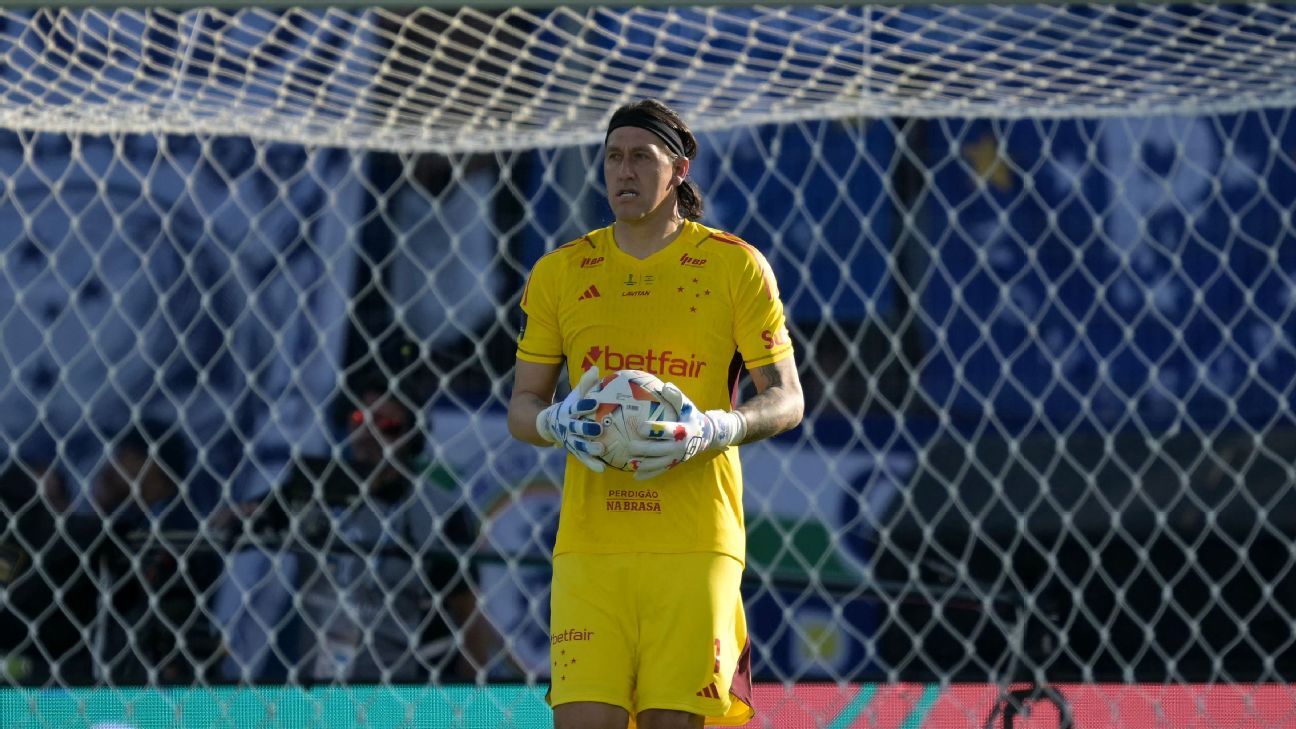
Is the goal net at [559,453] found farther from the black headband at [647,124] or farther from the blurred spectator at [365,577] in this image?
the black headband at [647,124]

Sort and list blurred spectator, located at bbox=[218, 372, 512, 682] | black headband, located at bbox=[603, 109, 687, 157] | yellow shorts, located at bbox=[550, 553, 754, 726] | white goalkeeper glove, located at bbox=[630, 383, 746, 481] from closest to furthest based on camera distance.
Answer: white goalkeeper glove, located at bbox=[630, 383, 746, 481] < yellow shorts, located at bbox=[550, 553, 754, 726] < black headband, located at bbox=[603, 109, 687, 157] < blurred spectator, located at bbox=[218, 372, 512, 682]

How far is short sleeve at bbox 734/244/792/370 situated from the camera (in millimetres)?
2180

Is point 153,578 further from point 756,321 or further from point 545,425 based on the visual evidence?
point 756,321

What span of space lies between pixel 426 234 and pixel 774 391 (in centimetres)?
151

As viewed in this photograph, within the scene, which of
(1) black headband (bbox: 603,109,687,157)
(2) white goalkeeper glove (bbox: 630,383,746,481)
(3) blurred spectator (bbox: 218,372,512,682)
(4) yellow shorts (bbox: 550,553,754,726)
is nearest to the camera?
(2) white goalkeeper glove (bbox: 630,383,746,481)

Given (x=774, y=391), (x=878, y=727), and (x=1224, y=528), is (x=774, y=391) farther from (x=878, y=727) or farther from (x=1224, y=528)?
(x=1224, y=528)

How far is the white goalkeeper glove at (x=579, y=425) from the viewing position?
1.92 meters

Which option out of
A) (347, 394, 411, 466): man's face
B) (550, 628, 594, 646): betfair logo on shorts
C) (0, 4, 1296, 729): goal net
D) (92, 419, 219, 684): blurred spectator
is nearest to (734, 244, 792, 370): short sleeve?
(550, 628, 594, 646): betfair logo on shorts

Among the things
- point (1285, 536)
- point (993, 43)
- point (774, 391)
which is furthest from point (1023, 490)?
point (774, 391)

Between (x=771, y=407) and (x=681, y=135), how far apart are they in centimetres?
43

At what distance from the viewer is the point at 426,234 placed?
3459 millimetres

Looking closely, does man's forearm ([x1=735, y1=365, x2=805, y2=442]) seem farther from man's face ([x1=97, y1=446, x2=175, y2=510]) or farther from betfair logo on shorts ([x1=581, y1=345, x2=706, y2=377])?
man's face ([x1=97, y1=446, x2=175, y2=510])

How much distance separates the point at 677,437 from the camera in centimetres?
191

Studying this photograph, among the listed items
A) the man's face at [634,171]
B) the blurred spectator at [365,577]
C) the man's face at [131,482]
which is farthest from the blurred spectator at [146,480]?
the man's face at [634,171]
